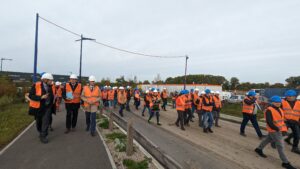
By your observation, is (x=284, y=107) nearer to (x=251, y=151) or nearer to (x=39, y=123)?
(x=251, y=151)

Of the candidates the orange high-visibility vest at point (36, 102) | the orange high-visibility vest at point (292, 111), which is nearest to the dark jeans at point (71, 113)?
the orange high-visibility vest at point (36, 102)

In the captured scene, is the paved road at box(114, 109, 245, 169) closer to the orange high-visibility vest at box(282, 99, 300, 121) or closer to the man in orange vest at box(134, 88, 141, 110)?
the orange high-visibility vest at box(282, 99, 300, 121)

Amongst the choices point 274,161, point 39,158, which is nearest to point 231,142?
point 274,161

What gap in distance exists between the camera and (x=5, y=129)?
8.34 m

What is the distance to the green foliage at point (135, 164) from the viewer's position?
4.86 meters

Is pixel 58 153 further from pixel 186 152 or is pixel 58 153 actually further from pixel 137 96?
pixel 137 96

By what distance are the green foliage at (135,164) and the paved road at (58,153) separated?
0.40 m

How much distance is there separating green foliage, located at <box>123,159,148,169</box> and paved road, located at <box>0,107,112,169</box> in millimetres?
401

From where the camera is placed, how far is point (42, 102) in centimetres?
654

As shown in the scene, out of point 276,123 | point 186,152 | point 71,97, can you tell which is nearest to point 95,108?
point 71,97

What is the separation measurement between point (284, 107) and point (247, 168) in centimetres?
320

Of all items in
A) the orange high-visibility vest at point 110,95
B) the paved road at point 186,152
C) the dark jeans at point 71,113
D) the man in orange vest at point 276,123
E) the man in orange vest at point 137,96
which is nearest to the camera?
the paved road at point 186,152

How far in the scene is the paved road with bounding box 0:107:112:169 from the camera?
4918mm

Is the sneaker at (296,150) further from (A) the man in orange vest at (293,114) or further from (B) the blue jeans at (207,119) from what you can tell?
(B) the blue jeans at (207,119)
